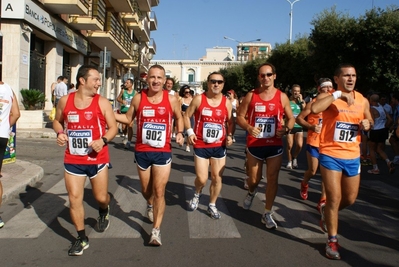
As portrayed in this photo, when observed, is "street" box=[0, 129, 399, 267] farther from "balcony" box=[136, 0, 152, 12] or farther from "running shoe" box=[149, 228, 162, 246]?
"balcony" box=[136, 0, 152, 12]

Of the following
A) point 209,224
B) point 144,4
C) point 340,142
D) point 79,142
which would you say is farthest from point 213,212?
point 144,4

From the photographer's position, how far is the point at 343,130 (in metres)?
4.82

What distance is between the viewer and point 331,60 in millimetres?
26562

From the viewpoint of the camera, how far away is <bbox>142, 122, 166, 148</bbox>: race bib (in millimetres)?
5141

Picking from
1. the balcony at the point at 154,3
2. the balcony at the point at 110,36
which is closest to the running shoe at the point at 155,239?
the balcony at the point at 110,36

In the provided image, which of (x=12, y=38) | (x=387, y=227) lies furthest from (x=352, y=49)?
(x=387, y=227)

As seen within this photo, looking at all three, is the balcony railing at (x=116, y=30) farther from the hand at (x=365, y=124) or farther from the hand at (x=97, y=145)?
the hand at (x=365, y=124)

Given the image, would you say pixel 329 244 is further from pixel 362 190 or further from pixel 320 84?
pixel 362 190

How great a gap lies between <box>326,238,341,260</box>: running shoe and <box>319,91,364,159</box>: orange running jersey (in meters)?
0.88

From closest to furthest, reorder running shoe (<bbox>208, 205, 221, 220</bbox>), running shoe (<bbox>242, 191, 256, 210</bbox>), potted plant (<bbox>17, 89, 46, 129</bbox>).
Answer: running shoe (<bbox>208, 205, 221, 220</bbox>), running shoe (<bbox>242, 191, 256, 210</bbox>), potted plant (<bbox>17, 89, 46, 129</bbox>)

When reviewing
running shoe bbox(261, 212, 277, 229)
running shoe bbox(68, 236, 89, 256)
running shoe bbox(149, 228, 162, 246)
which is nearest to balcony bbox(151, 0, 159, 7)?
running shoe bbox(261, 212, 277, 229)

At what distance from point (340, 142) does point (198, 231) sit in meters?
1.95

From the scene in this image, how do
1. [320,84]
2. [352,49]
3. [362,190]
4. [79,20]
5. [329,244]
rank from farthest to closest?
1. [352,49]
2. [79,20]
3. [362,190]
4. [320,84]
5. [329,244]

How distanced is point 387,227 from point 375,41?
2009 centimetres
